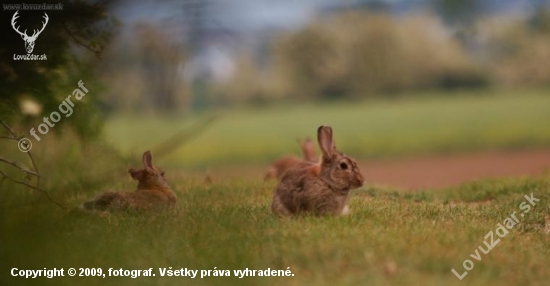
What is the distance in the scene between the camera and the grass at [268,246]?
416cm

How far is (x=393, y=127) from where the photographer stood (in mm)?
44500

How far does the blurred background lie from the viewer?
221 cm

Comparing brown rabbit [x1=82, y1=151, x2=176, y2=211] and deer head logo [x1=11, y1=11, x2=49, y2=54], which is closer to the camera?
deer head logo [x1=11, y1=11, x2=49, y2=54]

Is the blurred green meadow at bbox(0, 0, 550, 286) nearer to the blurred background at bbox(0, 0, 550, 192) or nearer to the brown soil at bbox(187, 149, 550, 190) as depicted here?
the blurred background at bbox(0, 0, 550, 192)

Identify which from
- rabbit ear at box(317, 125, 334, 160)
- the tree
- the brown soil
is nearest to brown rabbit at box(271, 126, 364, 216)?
rabbit ear at box(317, 125, 334, 160)

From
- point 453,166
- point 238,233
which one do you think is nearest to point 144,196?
point 238,233

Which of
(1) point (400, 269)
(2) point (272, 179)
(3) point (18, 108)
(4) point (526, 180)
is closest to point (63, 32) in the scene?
(3) point (18, 108)

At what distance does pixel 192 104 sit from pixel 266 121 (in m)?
49.6

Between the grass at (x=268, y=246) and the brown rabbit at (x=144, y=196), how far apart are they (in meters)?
0.33

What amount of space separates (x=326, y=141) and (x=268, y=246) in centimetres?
208

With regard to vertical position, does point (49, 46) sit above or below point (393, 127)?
below

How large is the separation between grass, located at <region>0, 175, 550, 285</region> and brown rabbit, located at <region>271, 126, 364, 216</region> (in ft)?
0.77

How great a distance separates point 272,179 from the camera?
11.5 meters

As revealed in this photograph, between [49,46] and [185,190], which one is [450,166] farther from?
[49,46]
